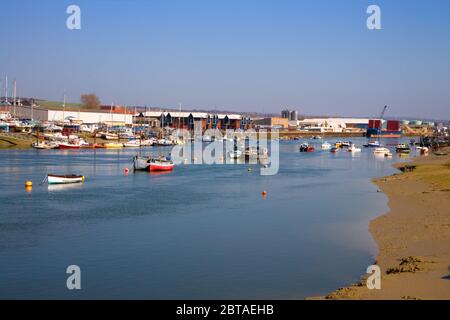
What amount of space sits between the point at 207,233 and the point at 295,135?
132672 millimetres

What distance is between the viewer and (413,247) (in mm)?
16141

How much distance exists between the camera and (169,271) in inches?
574

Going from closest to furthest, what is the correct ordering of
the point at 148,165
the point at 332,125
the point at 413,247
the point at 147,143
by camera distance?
the point at 413,247, the point at 148,165, the point at 147,143, the point at 332,125

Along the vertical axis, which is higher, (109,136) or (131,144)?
(109,136)

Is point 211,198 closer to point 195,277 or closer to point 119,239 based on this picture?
point 119,239

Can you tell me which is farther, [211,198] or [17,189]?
[17,189]

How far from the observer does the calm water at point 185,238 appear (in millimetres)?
13430

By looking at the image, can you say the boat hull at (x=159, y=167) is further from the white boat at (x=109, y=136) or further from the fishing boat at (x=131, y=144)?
the white boat at (x=109, y=136)

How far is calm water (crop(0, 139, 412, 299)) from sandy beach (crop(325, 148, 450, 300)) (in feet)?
2.15

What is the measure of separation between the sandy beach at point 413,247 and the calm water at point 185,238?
0.66 metres

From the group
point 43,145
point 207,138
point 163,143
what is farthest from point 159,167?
point 207,138

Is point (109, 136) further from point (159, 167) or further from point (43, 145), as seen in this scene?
point (159, 167)

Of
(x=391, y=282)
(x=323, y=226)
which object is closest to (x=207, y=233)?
(x=323, y=226)

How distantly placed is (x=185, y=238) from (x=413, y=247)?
260 inches
